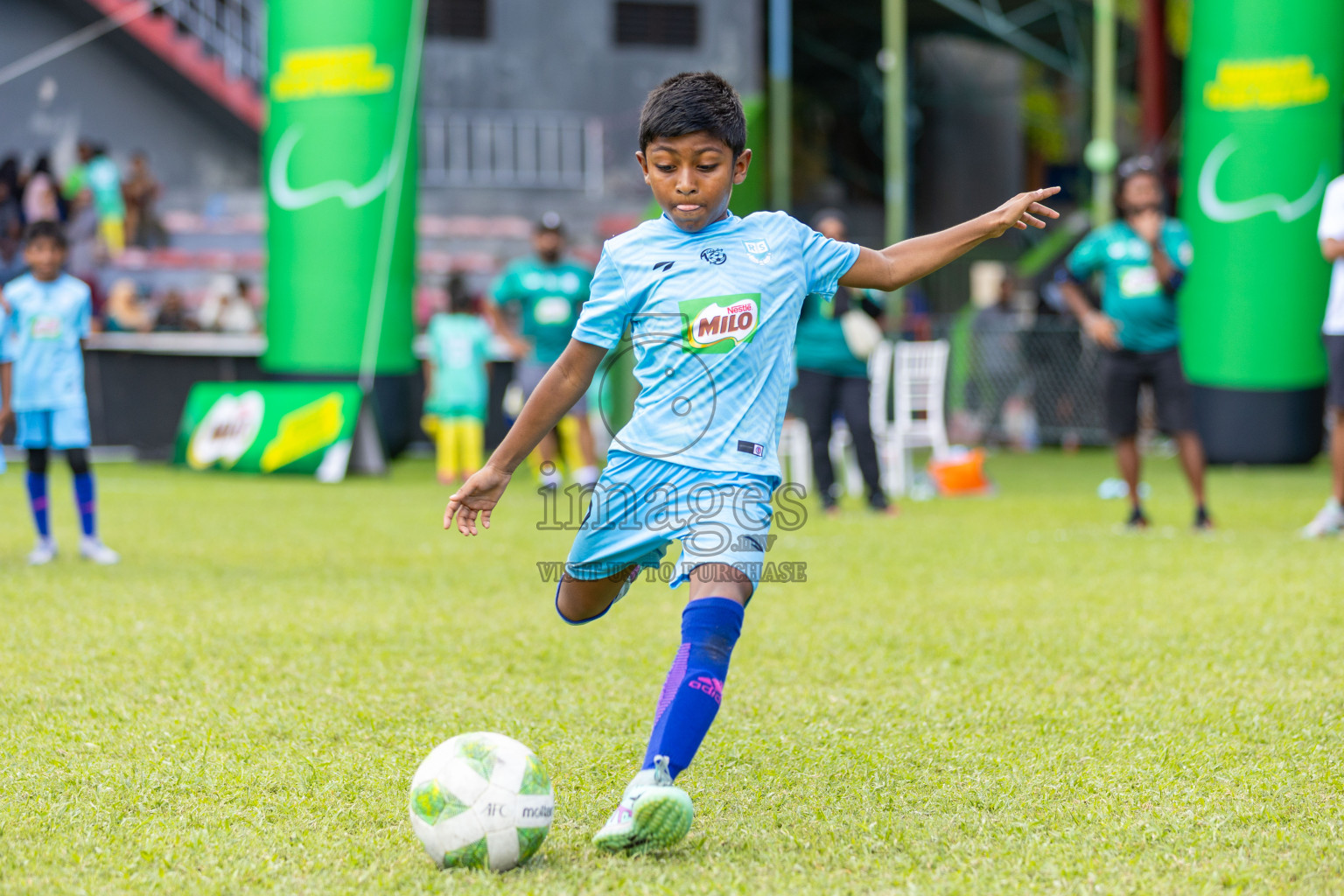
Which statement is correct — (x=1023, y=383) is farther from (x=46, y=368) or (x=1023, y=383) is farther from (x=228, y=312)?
(x=46, y=368)

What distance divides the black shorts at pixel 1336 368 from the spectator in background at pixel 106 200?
15218mm

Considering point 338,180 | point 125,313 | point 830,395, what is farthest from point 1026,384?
point 125,313

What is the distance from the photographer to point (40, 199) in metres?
18.1

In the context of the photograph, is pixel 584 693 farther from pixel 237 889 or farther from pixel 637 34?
pixel 637 34

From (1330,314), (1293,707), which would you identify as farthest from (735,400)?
(1330,314)

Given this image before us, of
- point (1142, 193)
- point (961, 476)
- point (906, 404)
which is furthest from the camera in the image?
point (906, 404)

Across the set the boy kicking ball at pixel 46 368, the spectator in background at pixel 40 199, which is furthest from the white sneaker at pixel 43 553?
the spectator in background at pixel 40 199

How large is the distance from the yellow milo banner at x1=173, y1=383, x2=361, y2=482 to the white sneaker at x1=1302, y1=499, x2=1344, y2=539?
8037 mm

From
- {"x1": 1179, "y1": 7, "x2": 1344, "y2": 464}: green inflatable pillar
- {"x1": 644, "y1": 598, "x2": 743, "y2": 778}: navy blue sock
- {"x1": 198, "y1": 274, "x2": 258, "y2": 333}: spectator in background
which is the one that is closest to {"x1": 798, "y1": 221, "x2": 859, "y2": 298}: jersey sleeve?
{"x1": 644, "y1": 598, "x2": 743, "y2": 778}: navy blue sock

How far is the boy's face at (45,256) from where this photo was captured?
7.46m

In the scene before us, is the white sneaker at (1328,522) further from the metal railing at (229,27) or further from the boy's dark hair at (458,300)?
the metal railing at (229,27)

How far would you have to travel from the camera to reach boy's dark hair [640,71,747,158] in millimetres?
3168

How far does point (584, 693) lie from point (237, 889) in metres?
1.93

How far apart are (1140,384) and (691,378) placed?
6030 mm
